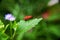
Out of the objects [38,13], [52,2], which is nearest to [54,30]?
[38,13]

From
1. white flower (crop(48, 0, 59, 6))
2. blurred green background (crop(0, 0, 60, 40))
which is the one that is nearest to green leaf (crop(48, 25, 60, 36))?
blurred green background (crop(0, 0, 60, 40))

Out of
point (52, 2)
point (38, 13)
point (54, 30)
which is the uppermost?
point (52, 2)

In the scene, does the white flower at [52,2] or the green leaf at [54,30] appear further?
the white flower at [52,2]

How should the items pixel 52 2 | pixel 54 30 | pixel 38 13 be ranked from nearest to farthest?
pixel 54 30
pixel 38 13
pixel 52 2

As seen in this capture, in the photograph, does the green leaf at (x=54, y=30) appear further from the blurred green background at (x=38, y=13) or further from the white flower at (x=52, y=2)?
the white flower at (x=52, y=2)

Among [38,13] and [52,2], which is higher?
[52,2]

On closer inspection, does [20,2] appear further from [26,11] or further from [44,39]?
[44,39]

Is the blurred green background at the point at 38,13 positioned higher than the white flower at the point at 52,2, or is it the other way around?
the white flower at the point at 52,2

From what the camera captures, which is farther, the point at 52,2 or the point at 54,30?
the point at 52,2

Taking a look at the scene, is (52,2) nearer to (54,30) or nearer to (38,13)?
(38,13)

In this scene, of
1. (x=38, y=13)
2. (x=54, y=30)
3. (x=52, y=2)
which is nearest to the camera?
(x=54, y=30)

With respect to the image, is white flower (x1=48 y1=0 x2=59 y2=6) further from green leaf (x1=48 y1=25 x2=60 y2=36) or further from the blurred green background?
green leaf (x1=48 y1=25 x2=60 y2=36)

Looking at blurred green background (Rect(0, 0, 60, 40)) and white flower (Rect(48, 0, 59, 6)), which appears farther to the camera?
white flower (Rect(48, 0, 59, 6))

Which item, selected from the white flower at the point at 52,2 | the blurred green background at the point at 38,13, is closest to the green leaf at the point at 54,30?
the blurred green background at the point at 38,13
